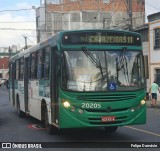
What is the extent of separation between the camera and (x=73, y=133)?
14.2m

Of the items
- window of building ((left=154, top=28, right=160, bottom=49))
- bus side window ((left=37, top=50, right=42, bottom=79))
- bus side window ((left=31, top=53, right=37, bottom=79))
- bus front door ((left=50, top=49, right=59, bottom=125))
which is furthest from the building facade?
bus front door ((left=50, top=49, right=59, bottom=125))

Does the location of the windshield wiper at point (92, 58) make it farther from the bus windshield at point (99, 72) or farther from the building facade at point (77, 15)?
the building facade at point (77, 15)

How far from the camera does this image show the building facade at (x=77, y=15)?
76.0 meters

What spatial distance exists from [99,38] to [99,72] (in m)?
1.02

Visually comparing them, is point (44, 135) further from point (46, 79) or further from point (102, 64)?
point (102, 64)

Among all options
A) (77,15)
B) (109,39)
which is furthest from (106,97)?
(77,15)

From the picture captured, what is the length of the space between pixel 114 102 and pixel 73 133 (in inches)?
113

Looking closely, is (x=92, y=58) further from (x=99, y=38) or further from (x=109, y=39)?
(x=109, y=39)

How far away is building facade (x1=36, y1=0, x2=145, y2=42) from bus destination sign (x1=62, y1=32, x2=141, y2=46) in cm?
6215

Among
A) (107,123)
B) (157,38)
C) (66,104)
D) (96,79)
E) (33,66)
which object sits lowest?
(107,123)

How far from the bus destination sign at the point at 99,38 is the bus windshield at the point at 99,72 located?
29 cm

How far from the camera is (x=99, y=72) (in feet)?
39.0

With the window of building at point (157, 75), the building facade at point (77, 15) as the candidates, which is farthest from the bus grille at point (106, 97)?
the building facade at point (77, 15)

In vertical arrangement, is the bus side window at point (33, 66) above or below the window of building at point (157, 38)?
below
